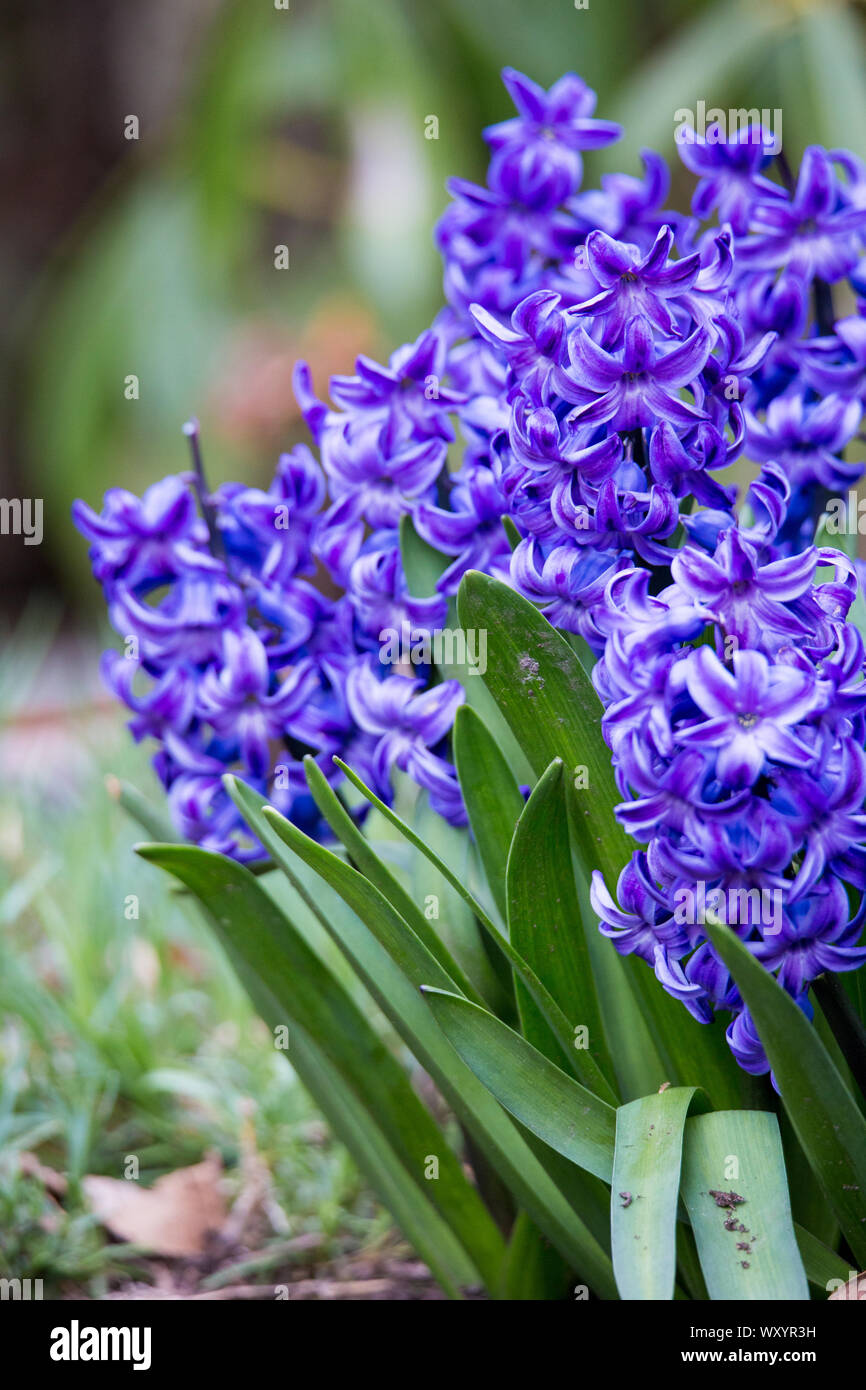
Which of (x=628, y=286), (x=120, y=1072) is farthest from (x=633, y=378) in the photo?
(x=120, y=1072)

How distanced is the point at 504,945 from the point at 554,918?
7 centimetres

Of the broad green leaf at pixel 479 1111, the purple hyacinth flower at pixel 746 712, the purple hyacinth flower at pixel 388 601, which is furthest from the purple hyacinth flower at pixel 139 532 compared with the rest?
the purple hyacinth flower at pixel 746 712

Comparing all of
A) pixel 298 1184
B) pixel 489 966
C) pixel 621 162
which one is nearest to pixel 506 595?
pixel 489 966

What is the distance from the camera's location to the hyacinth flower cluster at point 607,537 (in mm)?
741

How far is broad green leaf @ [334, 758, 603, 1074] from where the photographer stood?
0.84 metres

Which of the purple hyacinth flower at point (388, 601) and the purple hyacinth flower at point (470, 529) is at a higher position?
the purple hyacinth flower at point (470, 529)

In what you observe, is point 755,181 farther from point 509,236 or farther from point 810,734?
point 810,734

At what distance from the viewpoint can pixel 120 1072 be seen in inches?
62.3

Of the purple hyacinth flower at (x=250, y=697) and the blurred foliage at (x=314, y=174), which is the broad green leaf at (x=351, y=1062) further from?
the blurred foliage at (x=314, y=174)

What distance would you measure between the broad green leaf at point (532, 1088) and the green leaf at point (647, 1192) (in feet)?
0.09

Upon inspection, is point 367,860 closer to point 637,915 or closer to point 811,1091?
point 637,915

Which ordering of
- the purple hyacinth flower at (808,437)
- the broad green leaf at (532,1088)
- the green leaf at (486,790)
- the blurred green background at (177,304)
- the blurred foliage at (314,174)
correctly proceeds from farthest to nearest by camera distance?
the blurred foliage at (314,174), the blurred green background at (177,304), the purple hyacinth flower at (808,437), the green leaf at (486,790), the broad green leaf at (532,1088)

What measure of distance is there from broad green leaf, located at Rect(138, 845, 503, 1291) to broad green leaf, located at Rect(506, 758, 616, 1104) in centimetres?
20
